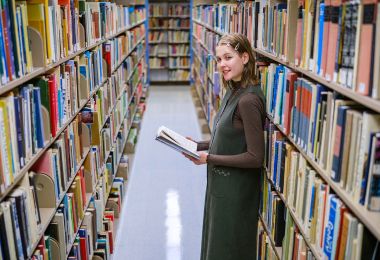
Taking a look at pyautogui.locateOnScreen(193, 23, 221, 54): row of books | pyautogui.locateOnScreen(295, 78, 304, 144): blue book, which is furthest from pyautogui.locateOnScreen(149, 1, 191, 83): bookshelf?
pyautogui.locateOnScreen(295, 78, 304, 144): blue book

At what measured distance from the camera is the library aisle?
3.30m

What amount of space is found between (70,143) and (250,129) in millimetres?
997

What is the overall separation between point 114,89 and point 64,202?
213 cm

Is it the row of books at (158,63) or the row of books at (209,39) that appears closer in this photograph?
the row of books at (209,39)

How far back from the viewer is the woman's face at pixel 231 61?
2.18 m

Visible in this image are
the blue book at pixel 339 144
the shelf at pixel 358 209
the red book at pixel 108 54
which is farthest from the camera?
the red book at pixel 108 54

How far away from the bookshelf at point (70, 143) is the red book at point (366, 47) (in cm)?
113

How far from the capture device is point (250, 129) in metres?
2.08

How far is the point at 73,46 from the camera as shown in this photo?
2482 mm

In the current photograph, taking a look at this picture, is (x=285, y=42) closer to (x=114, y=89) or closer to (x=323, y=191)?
(x=323, y=191)

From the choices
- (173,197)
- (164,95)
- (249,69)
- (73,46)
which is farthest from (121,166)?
(164,95)

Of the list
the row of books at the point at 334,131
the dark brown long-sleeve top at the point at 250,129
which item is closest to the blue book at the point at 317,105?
the row of books at the point at 334,131

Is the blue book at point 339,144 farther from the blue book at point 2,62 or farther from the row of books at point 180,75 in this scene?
the row of books at point 180,75

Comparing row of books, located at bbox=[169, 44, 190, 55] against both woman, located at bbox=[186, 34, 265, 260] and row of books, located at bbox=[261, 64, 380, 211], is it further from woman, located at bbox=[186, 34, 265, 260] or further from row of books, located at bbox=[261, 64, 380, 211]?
row of books, located at bbox=[261, 64, 380, 211]
